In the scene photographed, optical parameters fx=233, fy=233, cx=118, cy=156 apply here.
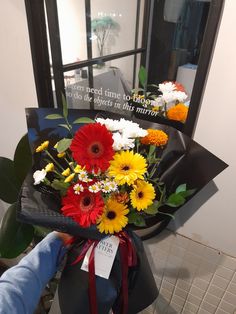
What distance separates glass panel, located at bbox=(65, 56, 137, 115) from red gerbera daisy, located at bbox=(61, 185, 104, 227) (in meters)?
0.43

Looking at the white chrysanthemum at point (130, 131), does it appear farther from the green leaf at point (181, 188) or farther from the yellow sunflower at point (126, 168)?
the green leaf at point (181, 188)

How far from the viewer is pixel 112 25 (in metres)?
0.87

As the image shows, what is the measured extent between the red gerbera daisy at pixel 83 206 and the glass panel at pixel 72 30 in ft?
2.07

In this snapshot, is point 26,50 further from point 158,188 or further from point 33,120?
point 158,188

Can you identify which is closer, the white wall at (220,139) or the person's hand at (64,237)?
the white wall at (220,139)

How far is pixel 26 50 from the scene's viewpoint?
2.97 ft

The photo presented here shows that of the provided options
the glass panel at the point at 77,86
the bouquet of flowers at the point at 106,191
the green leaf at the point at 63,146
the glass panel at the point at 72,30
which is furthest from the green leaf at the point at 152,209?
the glass panel at the point at 72,30

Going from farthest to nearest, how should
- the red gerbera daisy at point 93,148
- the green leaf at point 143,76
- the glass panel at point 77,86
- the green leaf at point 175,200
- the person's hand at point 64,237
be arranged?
the glass panel at point 77,86
the green leaf at point 143,76
the person's hand at point 64,237
the green leaf at point 175,200
the red gerbera daisy at point 93,148

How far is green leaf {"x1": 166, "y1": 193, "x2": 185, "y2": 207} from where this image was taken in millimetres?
578

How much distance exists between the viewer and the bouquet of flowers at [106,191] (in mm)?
500

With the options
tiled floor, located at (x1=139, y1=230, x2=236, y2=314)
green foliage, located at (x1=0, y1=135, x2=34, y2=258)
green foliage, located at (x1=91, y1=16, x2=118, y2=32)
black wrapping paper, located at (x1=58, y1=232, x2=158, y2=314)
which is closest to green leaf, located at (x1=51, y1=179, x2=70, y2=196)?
Result: black wrapping paper, located at (x1=58, y1=232, x2=158, y2=314)

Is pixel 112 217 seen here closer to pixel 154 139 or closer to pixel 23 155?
pixel 154 139

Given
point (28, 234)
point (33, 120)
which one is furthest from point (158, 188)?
point (28, 234)

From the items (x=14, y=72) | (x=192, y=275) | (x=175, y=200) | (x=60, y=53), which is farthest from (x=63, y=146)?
(x=192, y=275)
